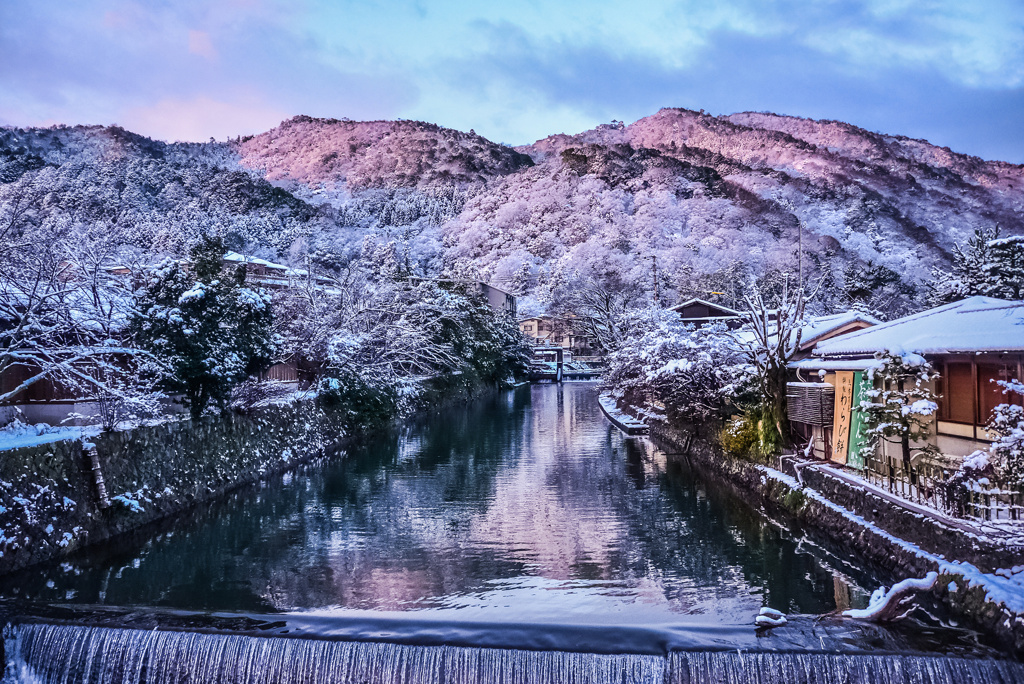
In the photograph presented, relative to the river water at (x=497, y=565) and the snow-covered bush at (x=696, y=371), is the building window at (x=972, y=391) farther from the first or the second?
the snow-covered bush at (x=696, y=371)

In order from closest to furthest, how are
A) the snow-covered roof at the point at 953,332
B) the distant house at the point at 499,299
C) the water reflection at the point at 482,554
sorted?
1. the water reflection at the point at 482,554
2. the snow-covered roof at the point at 953,332
3. the distant house at the point at 499,299

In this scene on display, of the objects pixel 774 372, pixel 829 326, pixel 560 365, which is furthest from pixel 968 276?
pixel 560 365

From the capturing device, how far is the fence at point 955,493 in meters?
8.20

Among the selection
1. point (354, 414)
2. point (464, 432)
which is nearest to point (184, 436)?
point (354, 414)

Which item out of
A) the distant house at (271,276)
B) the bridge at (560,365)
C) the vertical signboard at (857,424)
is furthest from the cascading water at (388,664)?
the bridge at (560,365)

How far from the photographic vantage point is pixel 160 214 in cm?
7444

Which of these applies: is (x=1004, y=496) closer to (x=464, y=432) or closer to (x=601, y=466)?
(x=601, y=466)

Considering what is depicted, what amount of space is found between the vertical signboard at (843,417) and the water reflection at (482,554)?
226 centimetres

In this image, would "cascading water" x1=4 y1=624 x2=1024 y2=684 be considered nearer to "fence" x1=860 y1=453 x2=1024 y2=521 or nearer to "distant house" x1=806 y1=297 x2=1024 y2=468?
"fence" x1=860 y1=453 x2=1024 y2=521

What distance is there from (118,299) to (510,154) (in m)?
136

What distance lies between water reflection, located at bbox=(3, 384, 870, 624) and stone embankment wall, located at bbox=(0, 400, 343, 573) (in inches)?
25.3

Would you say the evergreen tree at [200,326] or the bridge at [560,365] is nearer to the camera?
the evergreen tree at [200,326]

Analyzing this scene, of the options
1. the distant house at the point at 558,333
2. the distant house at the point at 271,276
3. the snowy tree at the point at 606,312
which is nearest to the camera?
the distant house at the point at 271,276

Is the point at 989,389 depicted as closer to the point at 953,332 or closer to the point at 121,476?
the point at 953,332
